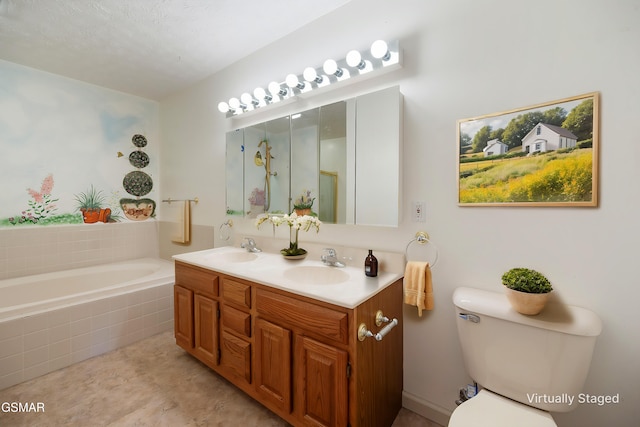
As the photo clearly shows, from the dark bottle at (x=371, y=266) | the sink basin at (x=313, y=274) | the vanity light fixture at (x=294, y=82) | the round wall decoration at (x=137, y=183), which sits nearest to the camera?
the dark bottle at (x=371, y=266)

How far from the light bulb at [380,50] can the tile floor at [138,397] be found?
6.55 feet

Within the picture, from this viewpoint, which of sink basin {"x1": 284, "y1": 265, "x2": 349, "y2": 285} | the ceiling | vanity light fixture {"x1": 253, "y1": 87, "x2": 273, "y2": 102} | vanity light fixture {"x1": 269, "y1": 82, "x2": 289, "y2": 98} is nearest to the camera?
sink basin {"x1": 284, "y1": 265, "x2": 349, "y2": 285}

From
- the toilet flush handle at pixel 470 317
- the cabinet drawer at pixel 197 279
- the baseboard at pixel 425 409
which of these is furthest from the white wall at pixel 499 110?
the cabinet drawer at pixel 197 279

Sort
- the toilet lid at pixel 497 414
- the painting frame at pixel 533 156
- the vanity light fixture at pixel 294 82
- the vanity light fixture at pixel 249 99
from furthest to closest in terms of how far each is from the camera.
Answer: the vanity light fixture at pixel 249 99
the vanity light fixture at pixel 294 82
the painting frame at pixel 533 156
the toilet lid at pixel 497 414

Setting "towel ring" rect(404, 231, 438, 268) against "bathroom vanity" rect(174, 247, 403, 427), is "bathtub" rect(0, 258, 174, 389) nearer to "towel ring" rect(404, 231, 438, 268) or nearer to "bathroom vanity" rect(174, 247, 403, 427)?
"bathroom vanity" rect(174, 247, 403, 427)

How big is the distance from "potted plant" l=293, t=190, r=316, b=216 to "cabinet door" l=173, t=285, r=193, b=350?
37.7 inches

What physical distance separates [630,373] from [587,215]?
62 centimetres

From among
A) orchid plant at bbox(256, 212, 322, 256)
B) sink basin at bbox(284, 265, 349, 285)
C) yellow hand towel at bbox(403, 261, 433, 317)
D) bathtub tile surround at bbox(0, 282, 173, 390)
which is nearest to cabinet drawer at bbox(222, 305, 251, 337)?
sink basin at bbox(284, 265, 349, 285)

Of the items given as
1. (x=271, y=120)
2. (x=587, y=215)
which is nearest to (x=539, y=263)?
(x=587, y=215)

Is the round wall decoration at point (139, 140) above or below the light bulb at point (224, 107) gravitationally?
below

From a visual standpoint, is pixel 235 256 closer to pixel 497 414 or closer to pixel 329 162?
pixel 329 162

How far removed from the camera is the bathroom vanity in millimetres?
1113

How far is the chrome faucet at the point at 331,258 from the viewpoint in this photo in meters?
1.62

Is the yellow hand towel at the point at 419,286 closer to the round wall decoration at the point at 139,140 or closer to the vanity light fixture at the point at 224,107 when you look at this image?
the vanity light fixture at the point at 224,107
